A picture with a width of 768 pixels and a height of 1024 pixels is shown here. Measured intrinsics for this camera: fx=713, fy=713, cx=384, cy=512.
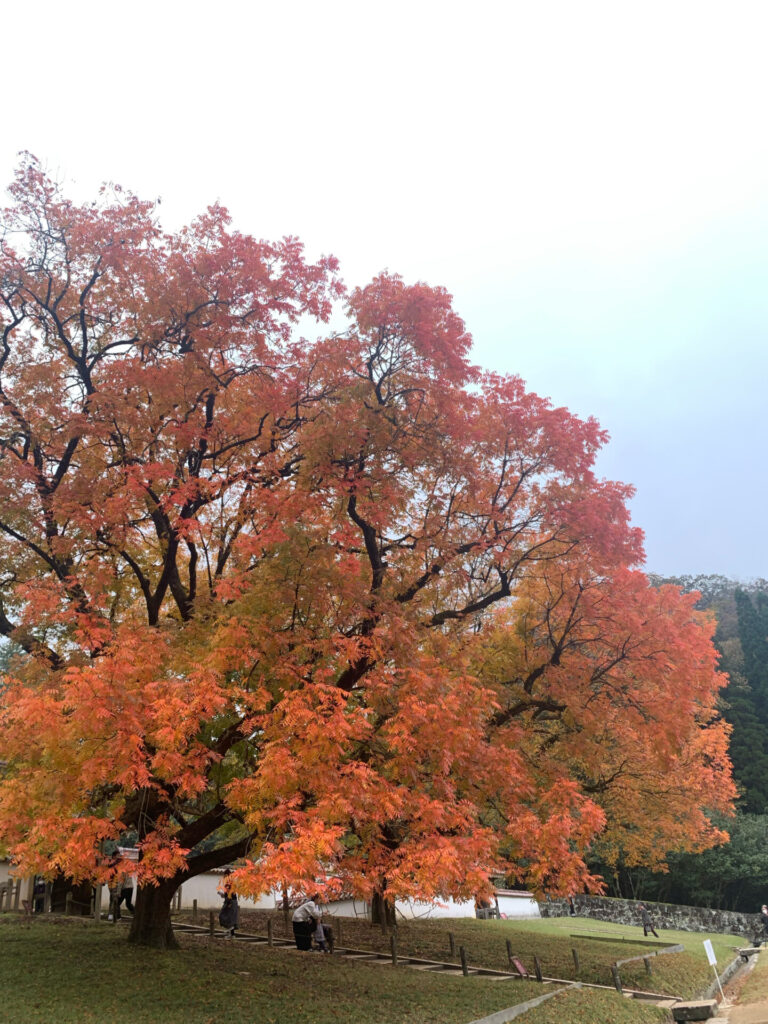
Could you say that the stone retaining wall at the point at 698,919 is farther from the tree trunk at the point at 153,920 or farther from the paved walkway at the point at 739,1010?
the tree trunk at the point at 153,920

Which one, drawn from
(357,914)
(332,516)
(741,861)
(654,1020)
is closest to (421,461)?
(332,516)

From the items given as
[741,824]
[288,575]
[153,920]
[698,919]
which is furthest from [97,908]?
[741,824]

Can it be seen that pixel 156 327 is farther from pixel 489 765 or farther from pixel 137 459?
pixel 489 765

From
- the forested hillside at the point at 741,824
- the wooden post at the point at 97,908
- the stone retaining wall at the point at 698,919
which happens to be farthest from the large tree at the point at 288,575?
the stone retaining wall at the point at 698,919

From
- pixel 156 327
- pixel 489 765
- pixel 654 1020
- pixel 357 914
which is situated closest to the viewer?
pixel 489 765

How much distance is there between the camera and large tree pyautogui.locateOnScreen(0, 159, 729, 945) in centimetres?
805

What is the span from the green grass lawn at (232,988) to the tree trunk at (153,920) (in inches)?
11.6

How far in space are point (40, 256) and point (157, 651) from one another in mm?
6443

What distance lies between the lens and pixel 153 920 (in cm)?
1173

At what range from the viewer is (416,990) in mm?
11555

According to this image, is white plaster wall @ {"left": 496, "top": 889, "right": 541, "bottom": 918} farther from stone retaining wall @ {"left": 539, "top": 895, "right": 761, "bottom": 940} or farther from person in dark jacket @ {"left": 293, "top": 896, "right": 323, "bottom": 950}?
person in dark jacket @ {"left": 293, "top": 896, "right": 323, "bottom": 950}

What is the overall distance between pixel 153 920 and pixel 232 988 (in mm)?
2469

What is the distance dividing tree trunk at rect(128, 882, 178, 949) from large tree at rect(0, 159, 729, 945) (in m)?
0.05

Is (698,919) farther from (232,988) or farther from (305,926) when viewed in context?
(232,988)
